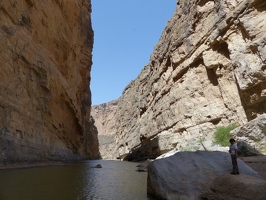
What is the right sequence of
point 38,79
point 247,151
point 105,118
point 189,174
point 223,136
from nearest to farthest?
1. point 189,174
2. point 247,151
3. point 223,136
4. point 38,79
5. point 105,118

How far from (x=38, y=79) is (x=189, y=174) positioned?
705 inches

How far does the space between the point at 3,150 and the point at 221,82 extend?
1713cm

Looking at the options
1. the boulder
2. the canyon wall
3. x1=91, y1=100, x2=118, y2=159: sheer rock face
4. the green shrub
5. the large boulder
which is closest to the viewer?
the large boulder

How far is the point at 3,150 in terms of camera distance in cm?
1460

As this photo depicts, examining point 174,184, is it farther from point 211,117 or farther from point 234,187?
point 211,117

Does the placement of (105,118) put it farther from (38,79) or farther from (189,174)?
(189,174)

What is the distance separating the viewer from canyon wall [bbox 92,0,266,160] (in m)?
16.5

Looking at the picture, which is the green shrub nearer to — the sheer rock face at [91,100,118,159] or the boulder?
the boulder

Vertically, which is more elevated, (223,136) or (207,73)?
(207,73)

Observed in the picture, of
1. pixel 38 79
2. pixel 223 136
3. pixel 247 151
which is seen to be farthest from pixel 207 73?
pixel 38 79

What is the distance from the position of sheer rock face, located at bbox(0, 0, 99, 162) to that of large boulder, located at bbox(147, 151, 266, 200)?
11.6m

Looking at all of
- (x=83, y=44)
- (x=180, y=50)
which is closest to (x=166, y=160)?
(x=180, y=50)

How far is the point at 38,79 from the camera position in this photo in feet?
68.7

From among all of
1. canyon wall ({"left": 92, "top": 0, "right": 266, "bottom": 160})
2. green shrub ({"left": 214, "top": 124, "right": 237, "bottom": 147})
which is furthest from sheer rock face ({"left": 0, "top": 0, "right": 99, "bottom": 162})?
green shrub ({"left": 214, "top": 124, "right": 237, "bottom": 147})
